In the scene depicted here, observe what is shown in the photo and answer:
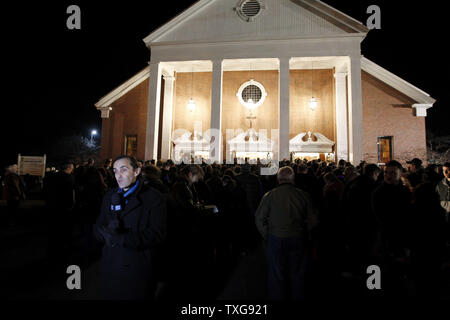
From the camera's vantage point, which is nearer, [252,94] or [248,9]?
[248,9]

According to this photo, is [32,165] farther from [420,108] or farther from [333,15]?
[420,108]

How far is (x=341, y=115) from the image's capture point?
1784cm

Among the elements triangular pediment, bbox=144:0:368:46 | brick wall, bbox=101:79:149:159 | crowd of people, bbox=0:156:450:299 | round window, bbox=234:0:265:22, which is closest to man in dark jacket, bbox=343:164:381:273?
crowd of people, bbox=0:156:450:299

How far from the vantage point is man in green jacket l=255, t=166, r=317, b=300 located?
11.4 feet

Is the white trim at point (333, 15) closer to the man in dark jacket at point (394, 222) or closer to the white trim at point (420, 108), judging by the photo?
the white trim at point (420, 108)

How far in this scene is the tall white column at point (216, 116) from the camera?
16547 millimetres

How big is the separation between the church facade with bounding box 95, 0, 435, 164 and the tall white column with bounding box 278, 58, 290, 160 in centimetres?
6

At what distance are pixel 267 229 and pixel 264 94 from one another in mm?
17786

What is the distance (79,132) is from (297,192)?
59185 millimetres

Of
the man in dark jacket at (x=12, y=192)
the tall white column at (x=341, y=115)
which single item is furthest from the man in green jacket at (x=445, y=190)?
the tall white column at (x=341, y=115)

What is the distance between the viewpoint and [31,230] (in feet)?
24.2

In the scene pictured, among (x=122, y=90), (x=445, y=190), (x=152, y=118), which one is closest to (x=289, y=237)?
(x=445, y=190)

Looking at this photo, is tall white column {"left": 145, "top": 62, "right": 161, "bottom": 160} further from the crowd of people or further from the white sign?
the crowd of people
